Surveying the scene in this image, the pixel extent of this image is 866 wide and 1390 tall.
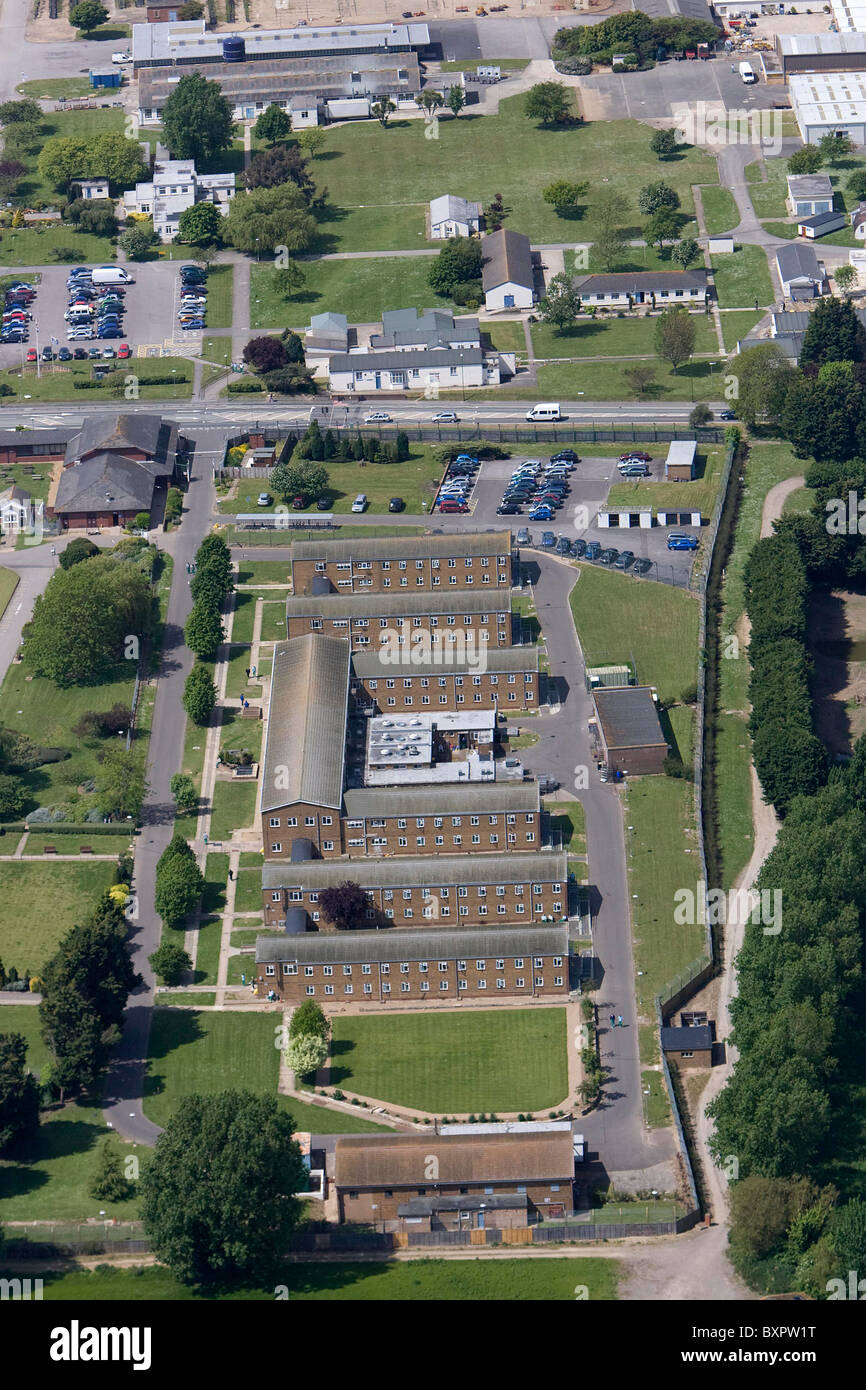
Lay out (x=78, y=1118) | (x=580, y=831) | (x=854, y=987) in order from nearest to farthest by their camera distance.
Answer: (x=78, y=1118) → (x=854, y=987) → (x=580, y=831)

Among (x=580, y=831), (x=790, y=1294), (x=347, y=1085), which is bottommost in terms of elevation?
(x=790, y=1294)

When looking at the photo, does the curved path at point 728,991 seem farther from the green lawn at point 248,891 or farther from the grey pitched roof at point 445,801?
the green lawn at point 248,891

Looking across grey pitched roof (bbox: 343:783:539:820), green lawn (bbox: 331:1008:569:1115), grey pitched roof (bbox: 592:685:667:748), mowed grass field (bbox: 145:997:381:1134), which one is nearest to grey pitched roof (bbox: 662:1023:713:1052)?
green lawn (bbox: 331:1008:569:1115)

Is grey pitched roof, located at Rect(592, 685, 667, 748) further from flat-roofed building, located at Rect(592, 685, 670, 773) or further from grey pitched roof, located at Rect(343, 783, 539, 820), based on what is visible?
grey pitched roof, located at Rect(343, 783, 539, 820)

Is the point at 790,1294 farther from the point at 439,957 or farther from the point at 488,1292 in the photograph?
the point at 439,957

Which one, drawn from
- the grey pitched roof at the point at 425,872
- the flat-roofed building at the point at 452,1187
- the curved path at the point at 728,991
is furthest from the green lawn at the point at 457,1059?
the grey pitched roof at the point at 425,872

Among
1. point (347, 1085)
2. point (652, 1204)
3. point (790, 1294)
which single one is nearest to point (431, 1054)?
point (347, 1085)
